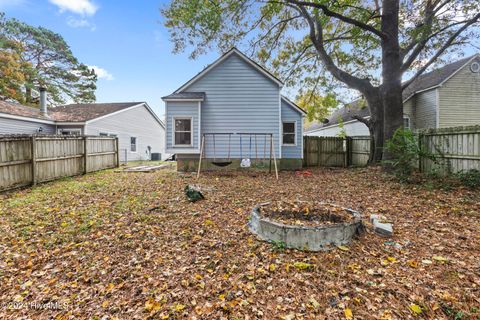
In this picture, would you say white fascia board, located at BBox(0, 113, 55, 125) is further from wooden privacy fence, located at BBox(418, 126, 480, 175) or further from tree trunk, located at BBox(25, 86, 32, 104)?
wooden privacy fence, located at BBox(418, 126, 480, 175)

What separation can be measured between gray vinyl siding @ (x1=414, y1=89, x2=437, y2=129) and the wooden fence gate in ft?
16.8

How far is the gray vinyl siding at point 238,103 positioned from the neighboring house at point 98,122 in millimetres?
9866

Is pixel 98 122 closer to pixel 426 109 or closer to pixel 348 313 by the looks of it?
pixel 348 313

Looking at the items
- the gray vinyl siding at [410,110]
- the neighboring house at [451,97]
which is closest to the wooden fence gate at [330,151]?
the neighboring house at [451,97]

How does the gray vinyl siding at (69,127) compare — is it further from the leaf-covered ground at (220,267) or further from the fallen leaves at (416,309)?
the fallen leaves at (416,309)

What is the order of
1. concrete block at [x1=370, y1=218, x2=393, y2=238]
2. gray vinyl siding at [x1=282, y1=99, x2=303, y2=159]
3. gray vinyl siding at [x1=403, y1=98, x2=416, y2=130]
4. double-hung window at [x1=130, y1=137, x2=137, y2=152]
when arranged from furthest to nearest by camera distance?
double-hung window at [x1=130, y1=137, x2=137, y2=152] → gray vinyl siding at [x1=403, y1=98, x2=416, y2=130] → gray vinyl siding at [x1=282, y1=99, x2=303, y2=159] → concrete block at [x1=370, y1=218, x2=393, y2=238]

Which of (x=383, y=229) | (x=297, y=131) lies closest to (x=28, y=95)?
(x=297, y=131)

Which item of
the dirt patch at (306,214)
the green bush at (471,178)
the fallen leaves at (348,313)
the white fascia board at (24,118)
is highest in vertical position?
the white fascia board at (24,118)

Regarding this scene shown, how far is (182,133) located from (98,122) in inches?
364

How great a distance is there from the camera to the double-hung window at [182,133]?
34.0 ft

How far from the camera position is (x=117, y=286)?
8.19 feet

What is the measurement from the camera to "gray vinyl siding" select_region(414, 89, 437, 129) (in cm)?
1348

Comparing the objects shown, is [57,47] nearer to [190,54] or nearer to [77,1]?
[77,1]

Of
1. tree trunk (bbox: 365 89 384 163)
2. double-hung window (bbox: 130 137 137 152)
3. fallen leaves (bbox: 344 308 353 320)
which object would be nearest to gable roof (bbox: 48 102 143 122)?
double-hung window (bbox: 130 137 137 152)
